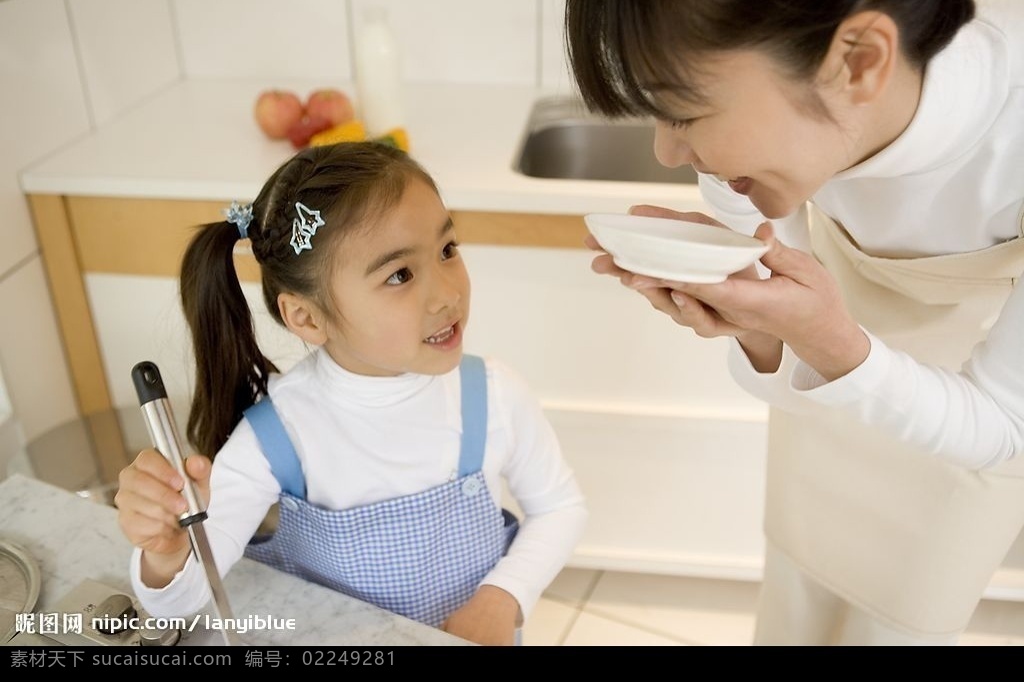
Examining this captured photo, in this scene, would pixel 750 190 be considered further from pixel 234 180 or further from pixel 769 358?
pixel 234 180

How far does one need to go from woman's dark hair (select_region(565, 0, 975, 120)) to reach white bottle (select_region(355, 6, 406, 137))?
89 centimetres

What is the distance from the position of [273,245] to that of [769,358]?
0.48 m

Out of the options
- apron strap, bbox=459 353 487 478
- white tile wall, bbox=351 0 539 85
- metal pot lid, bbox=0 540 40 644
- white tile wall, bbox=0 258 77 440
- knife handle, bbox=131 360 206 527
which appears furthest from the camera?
white tile wall, bbox=351 0 539 85

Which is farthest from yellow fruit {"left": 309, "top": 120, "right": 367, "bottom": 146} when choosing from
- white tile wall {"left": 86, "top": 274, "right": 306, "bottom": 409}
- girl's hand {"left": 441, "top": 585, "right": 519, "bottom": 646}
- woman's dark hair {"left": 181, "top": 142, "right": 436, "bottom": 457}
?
girl's hand {"left": 441, "top": 585, "right": 519, "bottom": 646}

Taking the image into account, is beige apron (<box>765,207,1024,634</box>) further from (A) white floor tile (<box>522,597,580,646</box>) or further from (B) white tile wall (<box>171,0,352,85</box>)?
(B) white tile wall (<box>171,0,352,85</box>)

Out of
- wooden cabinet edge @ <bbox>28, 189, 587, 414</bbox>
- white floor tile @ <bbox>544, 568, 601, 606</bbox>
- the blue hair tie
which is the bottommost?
white floor tile @ <bbox>544, 568, 601, 606</bbox>

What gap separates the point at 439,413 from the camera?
979 millimetres

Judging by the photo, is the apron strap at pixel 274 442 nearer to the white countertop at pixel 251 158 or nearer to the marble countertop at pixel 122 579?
the marble countertop at pixel 122 579

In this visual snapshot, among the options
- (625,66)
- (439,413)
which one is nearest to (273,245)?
(439,413)

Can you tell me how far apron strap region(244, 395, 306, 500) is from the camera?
0.92 meters

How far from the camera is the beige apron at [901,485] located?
94 centimetres

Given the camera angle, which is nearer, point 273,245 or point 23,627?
point 23,627

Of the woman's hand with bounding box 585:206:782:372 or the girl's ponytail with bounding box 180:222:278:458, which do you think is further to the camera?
the girl's ponytail with bounding box 180:222:278:458

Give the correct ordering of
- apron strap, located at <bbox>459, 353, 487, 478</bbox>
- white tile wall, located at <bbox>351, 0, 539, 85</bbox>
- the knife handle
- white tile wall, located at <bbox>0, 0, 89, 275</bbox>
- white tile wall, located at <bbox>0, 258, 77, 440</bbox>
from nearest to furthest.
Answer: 1. the knife handle
2. apron strap, located at <bbox>459, 353, 487, 478</bbox>
3. white tile wall, located at <bbox>0, 0, 89, 275</bbox>
4. white tile wall, located at <bbox>0, 258, 77, 440</bbox>
5. white tile wall, located at <bbox>351, 0, 539, 85</bbox>
